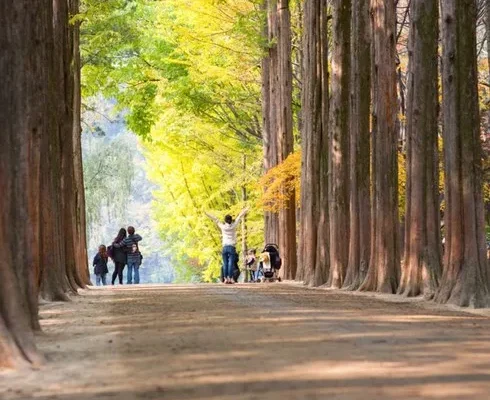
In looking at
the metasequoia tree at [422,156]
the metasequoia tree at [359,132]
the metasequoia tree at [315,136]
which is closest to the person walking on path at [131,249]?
the metasequoia tree at [315,136]

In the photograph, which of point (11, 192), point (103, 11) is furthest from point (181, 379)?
point (103, 11)

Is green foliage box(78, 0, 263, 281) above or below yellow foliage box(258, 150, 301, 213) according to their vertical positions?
above

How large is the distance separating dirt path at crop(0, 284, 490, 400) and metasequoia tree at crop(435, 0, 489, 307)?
2015 mm

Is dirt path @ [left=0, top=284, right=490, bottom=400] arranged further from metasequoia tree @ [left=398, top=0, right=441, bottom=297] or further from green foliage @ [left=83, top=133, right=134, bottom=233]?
green foliage @ [left=83, top=133, right=134, bottom=233]

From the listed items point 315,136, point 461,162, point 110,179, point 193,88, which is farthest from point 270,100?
point 110,179

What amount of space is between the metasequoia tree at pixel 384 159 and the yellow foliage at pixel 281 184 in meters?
11.8

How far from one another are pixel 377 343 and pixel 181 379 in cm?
255

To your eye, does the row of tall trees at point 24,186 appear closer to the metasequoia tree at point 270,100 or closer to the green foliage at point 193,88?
the green foliage at point 193,88

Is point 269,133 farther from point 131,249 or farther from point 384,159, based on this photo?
point 384,159

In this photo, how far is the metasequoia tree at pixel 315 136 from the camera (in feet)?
98.2

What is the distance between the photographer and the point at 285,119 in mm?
37188

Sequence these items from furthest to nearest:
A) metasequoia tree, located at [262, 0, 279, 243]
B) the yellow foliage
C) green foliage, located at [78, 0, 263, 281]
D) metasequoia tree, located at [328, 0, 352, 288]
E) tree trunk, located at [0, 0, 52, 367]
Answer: metasequoia tree, located at [262, 0, 279, 243], green foliage, located at [78, 0, 263, 281], the yellow foliage, metasequoia tree, located at [328, 0, 352, 288], tree trunk, located at [0, 0, 52, 367]

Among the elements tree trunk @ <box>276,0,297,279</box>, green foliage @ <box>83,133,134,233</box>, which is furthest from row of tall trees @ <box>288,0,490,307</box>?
green foliage @ <box>83,133,134,233</box>

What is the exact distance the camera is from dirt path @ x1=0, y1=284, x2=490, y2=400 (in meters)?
6.97
